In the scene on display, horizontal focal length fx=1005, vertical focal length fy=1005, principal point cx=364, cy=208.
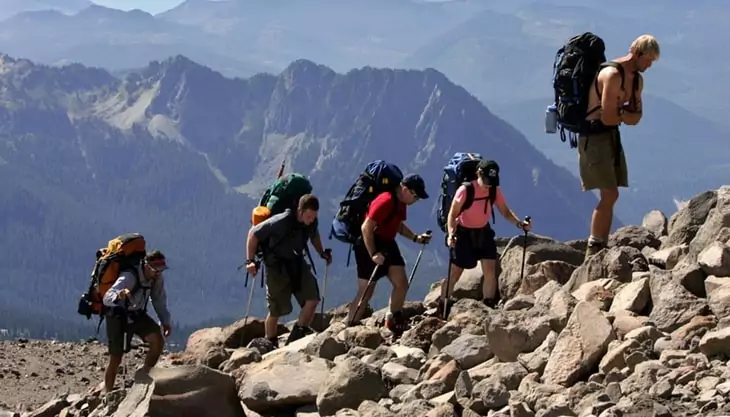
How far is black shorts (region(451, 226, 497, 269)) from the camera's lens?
47.3 ft

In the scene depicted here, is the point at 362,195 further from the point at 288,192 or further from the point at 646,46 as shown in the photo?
the point at 646,46

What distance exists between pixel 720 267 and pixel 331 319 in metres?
9.37

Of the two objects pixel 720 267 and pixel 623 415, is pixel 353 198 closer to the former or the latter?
pixel 720 267

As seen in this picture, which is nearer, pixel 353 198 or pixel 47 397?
pixel 353 198

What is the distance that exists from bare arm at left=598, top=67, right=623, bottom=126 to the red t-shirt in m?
3.10

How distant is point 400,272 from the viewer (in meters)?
14.7

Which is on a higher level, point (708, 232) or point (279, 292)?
point (708, 232)

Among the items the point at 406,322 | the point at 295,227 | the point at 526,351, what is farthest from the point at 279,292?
the point at 526,351

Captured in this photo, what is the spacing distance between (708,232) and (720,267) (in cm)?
179

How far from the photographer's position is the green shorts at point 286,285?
49.6ft

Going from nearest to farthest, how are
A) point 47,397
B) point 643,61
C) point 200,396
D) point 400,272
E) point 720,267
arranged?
point 720,267, point 200,396, point 643,61, point 400,272, point 47,397

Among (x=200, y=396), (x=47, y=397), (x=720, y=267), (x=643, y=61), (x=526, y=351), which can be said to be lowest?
(x=47, y=397)

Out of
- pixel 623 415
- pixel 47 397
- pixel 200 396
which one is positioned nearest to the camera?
pixel 623 415

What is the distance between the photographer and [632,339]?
387 inches
